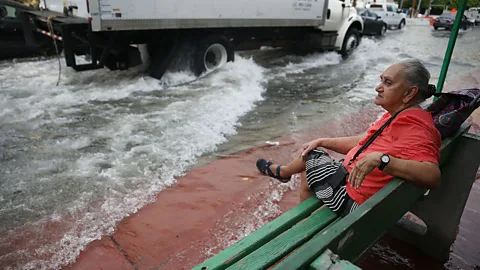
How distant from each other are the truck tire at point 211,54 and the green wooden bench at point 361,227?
20.4 ft

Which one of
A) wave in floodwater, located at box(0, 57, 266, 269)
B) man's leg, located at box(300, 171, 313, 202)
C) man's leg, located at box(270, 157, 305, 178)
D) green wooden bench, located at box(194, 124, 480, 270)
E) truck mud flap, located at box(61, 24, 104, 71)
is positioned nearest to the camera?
green wooden bench, located at box(194, 124, 480, 270)

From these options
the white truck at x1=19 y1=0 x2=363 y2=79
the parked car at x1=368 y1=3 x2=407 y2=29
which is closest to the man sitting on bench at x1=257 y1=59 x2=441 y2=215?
the white truck at x1=19 y1=0 x2=363 y2=79

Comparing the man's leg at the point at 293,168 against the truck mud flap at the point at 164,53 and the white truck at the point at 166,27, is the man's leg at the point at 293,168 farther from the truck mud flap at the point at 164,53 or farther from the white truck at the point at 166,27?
the truck mud flap at the point at 164,53

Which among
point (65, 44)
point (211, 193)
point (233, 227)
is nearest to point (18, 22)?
point (65, 44)

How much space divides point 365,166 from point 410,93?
0.56 m

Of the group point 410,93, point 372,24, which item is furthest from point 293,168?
point 372,24

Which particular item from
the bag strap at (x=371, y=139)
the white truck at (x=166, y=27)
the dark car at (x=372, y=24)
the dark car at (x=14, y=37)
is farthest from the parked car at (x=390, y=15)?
the bag strap at (x=371, y=139)

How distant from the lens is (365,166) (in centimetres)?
192

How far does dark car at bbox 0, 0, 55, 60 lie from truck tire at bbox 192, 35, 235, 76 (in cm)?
373

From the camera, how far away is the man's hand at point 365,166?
1.90 metres

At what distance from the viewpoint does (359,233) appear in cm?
158

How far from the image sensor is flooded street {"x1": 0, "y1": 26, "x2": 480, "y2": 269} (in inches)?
121

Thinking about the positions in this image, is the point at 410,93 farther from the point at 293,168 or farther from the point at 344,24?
the point at 344,24

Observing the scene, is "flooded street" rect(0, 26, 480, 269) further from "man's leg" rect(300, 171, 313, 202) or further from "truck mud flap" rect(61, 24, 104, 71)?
"man's leg" rect(300, 171, 313, 202)
